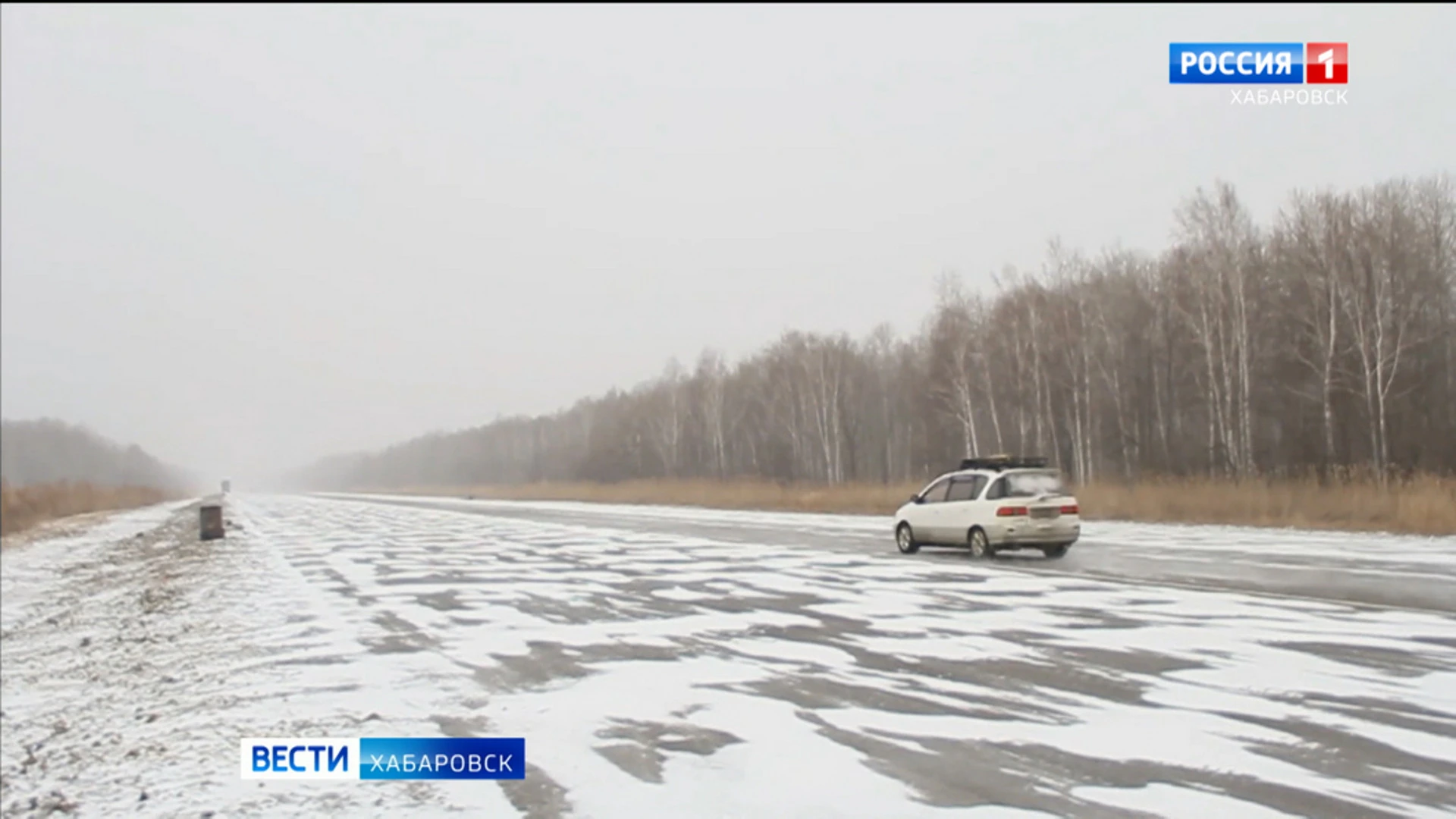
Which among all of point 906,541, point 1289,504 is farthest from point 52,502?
point 1289,504

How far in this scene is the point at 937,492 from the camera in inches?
856

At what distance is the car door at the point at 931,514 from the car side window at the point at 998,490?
1.36 m

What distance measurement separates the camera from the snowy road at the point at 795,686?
245 inches

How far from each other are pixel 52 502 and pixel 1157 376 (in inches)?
2288

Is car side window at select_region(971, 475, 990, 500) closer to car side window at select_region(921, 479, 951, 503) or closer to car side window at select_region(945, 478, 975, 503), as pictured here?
car side window at select_region(945, 478, 975, 503)

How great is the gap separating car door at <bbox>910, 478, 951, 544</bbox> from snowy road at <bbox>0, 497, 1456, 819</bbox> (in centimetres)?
164

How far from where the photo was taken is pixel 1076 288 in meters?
59.3

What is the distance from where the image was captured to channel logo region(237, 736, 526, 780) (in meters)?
6.86

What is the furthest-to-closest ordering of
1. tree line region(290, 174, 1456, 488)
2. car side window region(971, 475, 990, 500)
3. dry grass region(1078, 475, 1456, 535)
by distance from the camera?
1. tree line region(290, 174, 1456, 488)
2. dry grass region(1078, 475, 1456, 535)
3. car side window region(971, 475, 990, 500)

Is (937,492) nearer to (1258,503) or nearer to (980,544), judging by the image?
(980,544)

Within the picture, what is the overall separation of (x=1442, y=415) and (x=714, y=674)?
3163 centimetres

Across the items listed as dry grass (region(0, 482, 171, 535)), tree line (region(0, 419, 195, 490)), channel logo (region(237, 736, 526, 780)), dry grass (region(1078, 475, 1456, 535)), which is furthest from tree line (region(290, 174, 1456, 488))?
tree line (region(0, 419, 195, 490))

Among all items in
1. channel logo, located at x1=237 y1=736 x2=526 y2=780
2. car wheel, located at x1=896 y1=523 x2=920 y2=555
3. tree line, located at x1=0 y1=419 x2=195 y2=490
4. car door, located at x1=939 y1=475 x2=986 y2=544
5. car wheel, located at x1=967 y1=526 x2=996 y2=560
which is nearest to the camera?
channel logo, located at x1=237 y1=736 x2=526 y2=780

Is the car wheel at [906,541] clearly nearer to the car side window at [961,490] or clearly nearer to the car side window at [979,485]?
the car side window at [961,490]
